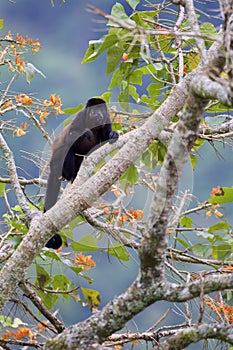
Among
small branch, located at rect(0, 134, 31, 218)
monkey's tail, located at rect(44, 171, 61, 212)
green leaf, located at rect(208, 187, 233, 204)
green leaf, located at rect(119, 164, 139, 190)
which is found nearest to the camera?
green leaf, located at rect(208, 187, 233, 204)

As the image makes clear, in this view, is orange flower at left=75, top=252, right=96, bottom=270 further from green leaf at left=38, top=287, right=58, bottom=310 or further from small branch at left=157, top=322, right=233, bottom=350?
small branch at left=157, top=322, right=233, bottom=350

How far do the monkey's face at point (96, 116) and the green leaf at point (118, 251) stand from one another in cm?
151

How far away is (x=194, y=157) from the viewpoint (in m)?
4.62

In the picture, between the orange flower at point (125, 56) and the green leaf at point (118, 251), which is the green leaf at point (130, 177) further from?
the orange flower at point (125, 56)

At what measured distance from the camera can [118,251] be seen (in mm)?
4020

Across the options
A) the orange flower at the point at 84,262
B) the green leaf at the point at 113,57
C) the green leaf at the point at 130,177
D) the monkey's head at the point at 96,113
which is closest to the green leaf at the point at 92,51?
the green leaf at the point at 113,57

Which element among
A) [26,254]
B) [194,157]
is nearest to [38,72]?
[194,157]

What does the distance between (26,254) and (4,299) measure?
318mm

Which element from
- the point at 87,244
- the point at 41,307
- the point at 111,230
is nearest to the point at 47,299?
the point at 41,307

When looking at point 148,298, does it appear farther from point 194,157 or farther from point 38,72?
point 38,72

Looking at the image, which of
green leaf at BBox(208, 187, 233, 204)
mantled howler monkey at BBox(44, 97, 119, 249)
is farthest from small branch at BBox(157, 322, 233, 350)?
mantled howler monkey at BBox(44, 97, 119, 249)

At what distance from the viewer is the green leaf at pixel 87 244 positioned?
3.95 meters

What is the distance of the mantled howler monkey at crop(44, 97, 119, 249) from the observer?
4.85 meters

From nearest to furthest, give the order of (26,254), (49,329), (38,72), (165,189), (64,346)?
(165,189)
(64,346)
(26,254)
(49,329)
(38,72)
